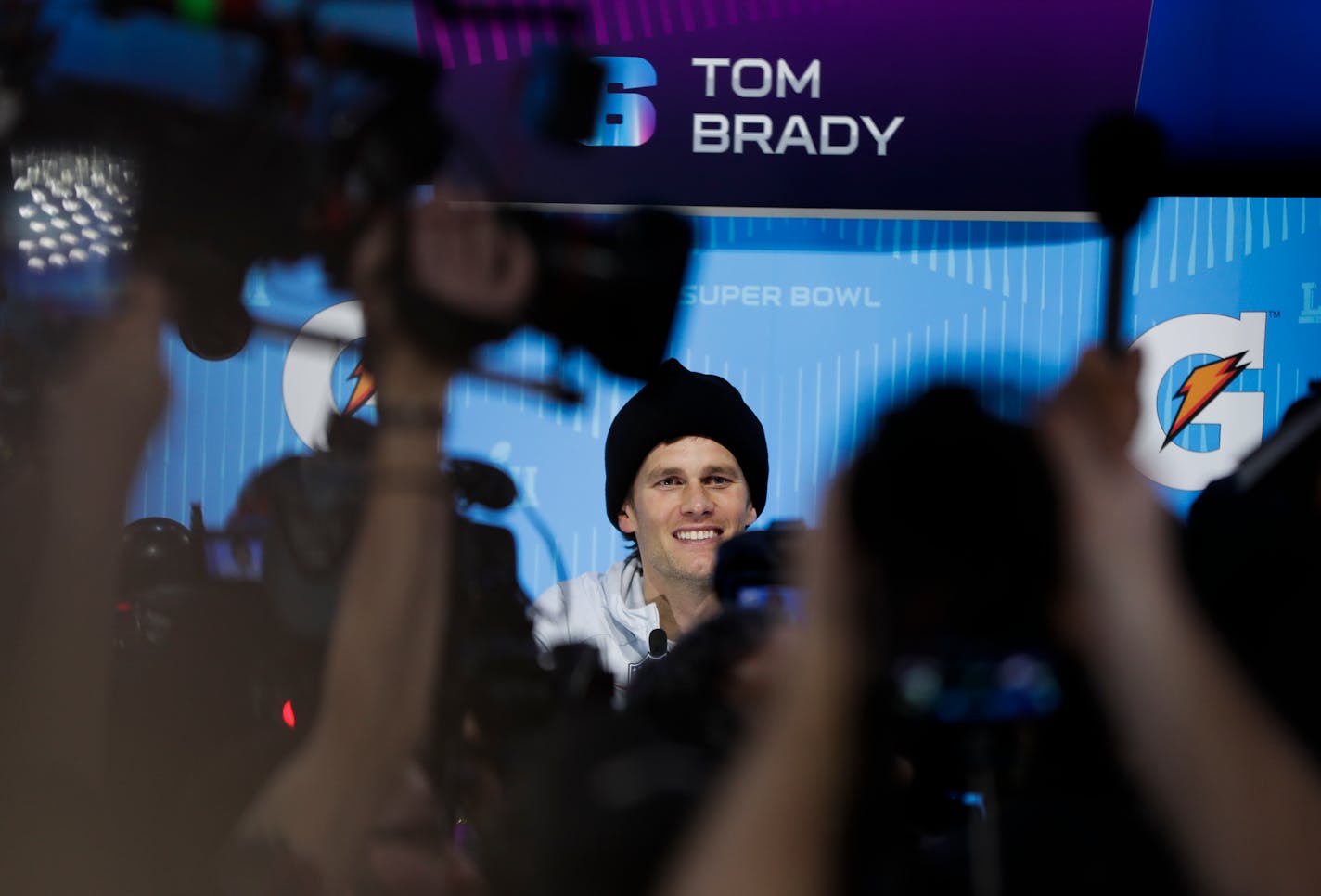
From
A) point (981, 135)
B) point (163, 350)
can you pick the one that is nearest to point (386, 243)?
point (163, 350)

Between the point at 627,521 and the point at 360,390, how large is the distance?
0.34 m

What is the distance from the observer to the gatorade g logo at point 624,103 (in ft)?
3.72

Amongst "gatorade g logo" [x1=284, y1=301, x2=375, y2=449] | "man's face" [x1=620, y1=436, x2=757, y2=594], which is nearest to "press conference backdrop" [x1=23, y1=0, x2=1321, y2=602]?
"gatorade g logo" [x1=284, y1=301, x2=375, y2=449]

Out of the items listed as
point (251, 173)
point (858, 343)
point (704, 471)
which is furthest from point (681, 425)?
point (251, 173)

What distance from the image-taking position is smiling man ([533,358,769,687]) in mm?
1175

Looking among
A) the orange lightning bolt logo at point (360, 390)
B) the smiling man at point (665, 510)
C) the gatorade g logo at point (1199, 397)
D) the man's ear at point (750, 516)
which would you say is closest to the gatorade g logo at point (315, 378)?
the orange lightning bolt logo at point (360, 390)

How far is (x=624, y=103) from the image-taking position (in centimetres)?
114

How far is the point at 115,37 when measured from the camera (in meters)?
1.12

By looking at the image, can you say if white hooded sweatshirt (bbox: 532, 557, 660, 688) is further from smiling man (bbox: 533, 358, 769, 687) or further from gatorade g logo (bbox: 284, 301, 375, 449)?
gatorade g logo (bbox: 284, 301, 375, 449)

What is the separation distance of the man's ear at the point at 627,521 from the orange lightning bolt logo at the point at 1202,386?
55 cm

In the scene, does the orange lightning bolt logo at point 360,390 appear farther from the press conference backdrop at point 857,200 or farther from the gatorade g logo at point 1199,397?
the gatorade g logo at point 1199,397

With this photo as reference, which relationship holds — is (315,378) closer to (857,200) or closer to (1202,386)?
(857,200)

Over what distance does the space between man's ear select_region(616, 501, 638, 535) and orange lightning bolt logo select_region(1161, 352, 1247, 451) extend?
0.55 metres

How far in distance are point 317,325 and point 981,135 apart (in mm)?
672
